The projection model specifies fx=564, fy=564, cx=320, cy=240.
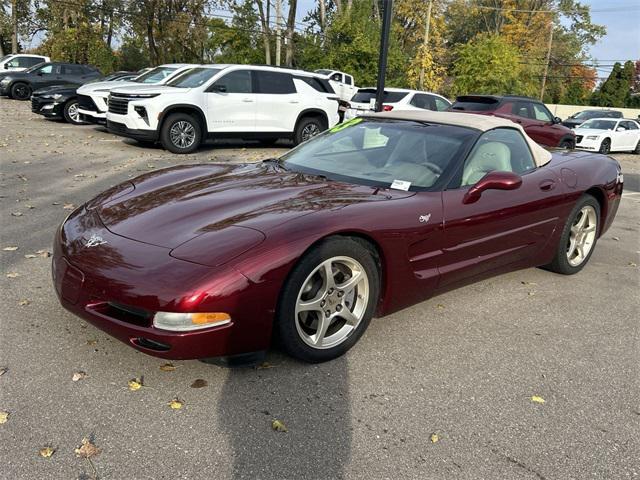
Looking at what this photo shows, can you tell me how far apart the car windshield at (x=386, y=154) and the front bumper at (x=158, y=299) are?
55.5 inches

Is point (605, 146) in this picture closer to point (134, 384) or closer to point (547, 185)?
point (547, 185)

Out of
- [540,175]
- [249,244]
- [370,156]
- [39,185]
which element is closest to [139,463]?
[249,244]

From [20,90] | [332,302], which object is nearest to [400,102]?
[332,302]

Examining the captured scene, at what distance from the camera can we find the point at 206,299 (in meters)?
2.62

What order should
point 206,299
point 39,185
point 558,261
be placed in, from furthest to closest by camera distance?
point 39,185 → point 558,261 → point 206,299

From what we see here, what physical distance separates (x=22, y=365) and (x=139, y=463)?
1108 mm

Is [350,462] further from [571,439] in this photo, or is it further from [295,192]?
[295,192]

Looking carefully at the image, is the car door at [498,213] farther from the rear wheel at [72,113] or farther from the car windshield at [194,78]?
the rear wheel at [72,113]

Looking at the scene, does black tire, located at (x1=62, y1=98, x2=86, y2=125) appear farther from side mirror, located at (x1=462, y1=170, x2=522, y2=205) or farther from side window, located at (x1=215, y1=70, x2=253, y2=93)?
side mirror, located at (x1=462, y1=170, x2=522, y2=205)

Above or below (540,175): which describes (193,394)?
below

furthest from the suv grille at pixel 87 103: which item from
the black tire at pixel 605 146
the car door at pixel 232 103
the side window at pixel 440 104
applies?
the black tire at pixel 605 146

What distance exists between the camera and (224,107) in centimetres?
1152

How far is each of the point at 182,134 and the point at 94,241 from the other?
8.53m

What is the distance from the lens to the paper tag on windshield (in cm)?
367
